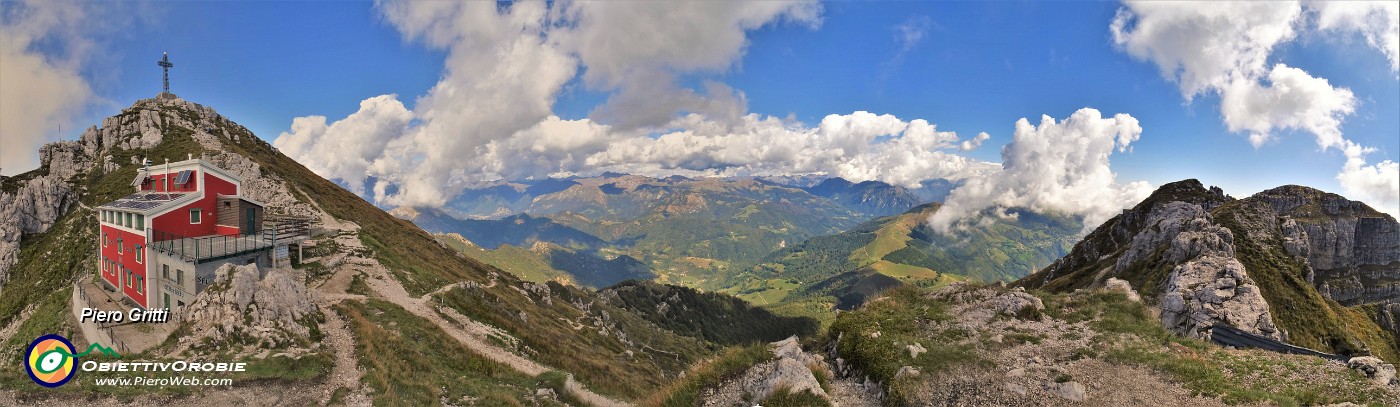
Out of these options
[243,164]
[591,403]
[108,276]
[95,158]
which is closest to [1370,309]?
[591,403]

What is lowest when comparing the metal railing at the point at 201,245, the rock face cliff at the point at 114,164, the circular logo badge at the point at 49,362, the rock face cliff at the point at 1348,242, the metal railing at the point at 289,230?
the rock face cliff at the point at 1348,242

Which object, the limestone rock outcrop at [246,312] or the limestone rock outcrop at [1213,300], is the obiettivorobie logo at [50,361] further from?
the limestone rock outcrop at [1213,300]

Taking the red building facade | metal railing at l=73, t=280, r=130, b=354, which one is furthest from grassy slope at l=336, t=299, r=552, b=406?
metal railing at l=73, t=280, r=130, b=354

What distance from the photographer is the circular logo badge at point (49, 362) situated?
18.7m

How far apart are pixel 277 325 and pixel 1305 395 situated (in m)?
41.1

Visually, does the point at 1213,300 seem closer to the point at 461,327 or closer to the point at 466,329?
the point at 466,329

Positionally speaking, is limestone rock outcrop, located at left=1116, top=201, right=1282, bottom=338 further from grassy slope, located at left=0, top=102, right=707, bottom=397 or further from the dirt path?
grassy slope, located at left=0, top=102, right=707, bottom=397

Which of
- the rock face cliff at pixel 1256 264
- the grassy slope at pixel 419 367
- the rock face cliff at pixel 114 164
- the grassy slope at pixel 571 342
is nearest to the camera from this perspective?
the grassy slope at pixel 419 367

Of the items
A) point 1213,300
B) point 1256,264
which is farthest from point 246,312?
point 1256,264

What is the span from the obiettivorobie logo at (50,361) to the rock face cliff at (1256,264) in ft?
175

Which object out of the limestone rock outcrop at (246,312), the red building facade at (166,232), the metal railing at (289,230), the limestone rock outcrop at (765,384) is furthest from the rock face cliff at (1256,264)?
the metal railing at (289,230)

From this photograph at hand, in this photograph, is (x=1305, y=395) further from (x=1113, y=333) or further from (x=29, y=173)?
(x=29, y=173)

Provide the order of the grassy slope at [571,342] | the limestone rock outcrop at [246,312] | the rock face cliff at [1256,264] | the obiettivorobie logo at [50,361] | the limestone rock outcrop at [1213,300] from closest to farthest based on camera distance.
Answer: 1. the obiettivorobie logo at [50,361]
2. the limestone rock outcrop at [246,312]
3. the limestone rock outcrop at [1213,300]
4. the rock face cliff at [1256,264]
5. the grassy slope at [571,342]

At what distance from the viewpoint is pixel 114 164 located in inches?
3228
